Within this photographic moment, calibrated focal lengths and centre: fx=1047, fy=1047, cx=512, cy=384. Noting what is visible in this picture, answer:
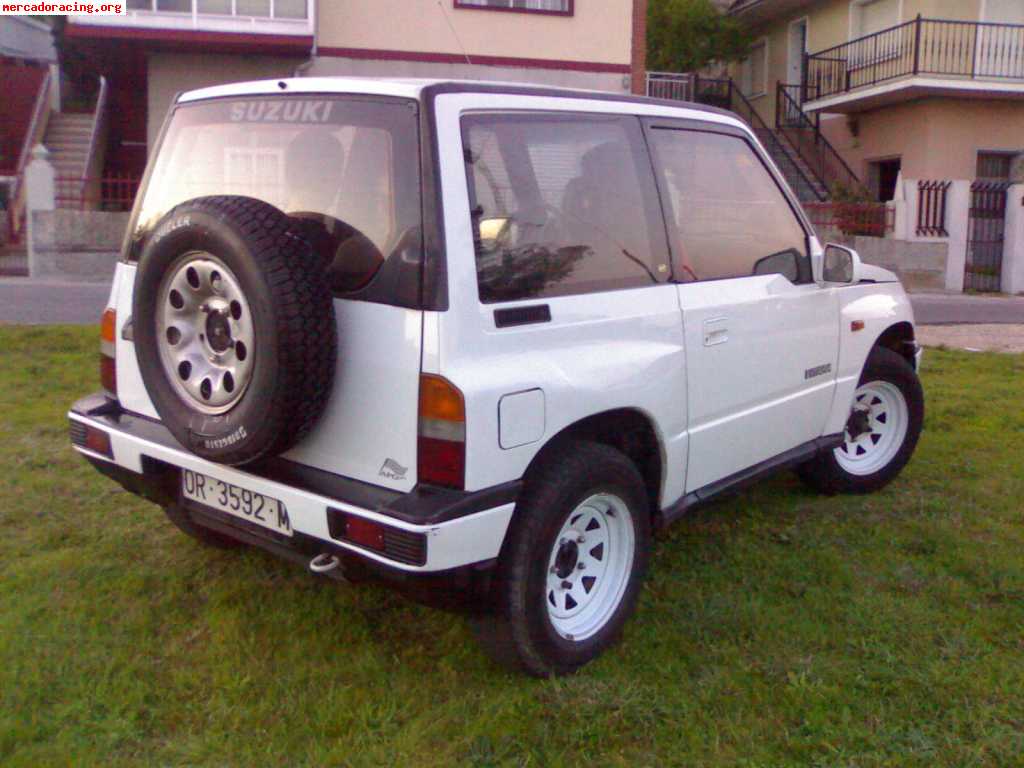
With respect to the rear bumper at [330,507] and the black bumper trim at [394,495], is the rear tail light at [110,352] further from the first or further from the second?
the black bumper trim at [394,495]

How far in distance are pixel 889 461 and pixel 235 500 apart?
367 cm

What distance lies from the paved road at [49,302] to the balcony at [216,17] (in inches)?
186

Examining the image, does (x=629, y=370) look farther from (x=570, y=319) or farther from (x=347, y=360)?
(x=347, y=360)

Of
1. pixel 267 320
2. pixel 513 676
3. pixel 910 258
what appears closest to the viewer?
pixel 267 320

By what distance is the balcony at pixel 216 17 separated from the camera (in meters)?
17.0

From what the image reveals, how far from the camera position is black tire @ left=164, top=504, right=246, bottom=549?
4.19 metres

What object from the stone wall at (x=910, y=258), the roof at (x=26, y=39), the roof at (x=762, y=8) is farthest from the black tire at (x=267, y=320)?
the roof at (x=26, y=39)

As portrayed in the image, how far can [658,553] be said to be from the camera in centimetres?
468

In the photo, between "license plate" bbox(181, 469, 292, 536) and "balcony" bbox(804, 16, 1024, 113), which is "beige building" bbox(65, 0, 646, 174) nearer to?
"balcony" bbox(804, 16, 1024, 113)

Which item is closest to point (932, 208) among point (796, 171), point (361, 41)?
point (796, 171)

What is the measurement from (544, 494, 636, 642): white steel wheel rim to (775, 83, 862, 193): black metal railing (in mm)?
21275

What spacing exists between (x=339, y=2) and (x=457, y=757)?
17.5 metres

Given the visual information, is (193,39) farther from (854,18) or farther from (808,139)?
(808,139)

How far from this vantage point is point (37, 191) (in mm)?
15820
